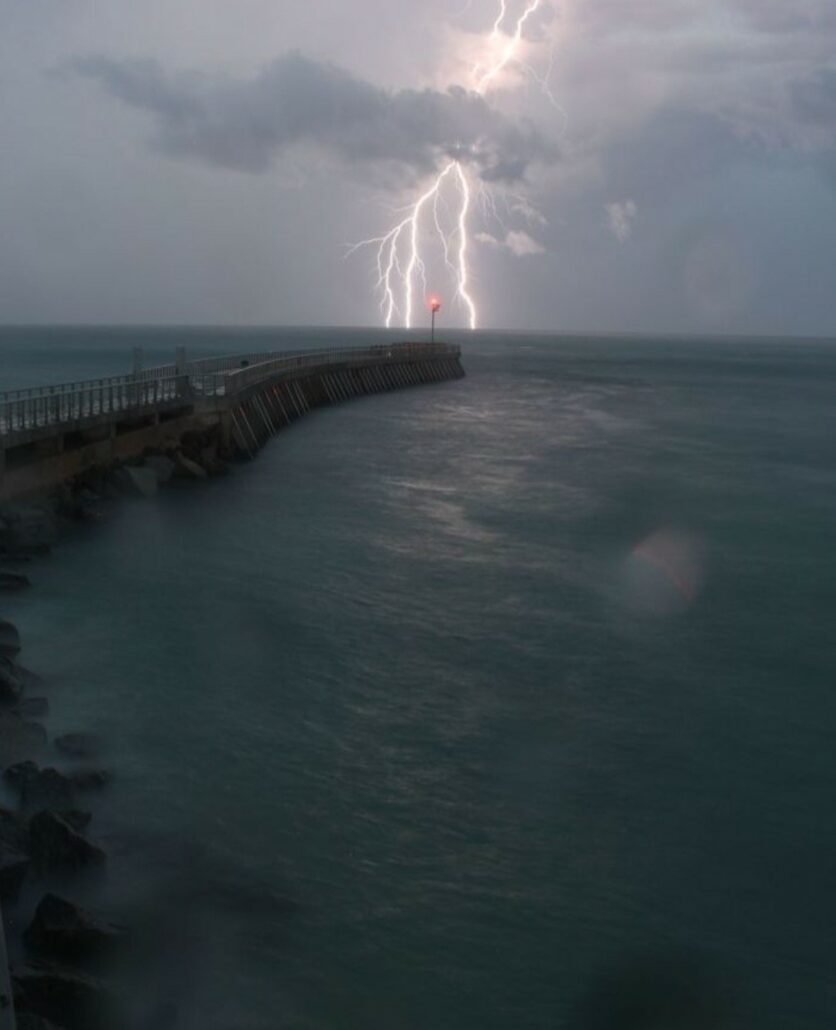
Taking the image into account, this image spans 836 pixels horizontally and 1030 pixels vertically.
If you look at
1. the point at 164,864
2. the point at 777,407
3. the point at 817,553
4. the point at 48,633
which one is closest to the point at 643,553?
the point at 817,553

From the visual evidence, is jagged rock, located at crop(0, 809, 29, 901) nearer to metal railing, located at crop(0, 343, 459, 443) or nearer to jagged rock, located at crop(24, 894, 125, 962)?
jagged rock, located at crop(24, 894, 125, 962)

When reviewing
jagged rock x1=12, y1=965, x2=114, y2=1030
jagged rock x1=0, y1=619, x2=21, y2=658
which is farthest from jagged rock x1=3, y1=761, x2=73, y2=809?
jagged rock x1=0, y1=619, x2=21, y2=658

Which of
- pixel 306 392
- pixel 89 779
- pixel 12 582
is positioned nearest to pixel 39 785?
pixel 89 779

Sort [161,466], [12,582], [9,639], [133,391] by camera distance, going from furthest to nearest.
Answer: [133,391] → [161,466] → [12,582] → [9,639]

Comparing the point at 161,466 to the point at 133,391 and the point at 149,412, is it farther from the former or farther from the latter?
the point at 133,391

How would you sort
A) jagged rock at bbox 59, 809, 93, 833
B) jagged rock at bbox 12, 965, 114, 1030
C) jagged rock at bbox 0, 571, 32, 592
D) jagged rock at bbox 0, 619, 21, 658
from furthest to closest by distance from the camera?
1. jagged rock at bbox 0, 571, 32, 592
2. jagged rock at bbox 0, 619, 21, 658
3. jagged rock at bbox 59, 809, 93, 833
4. jagged rock at bbox 12, 965, 114, 1030

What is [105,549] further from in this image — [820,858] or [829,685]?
[820,858]
